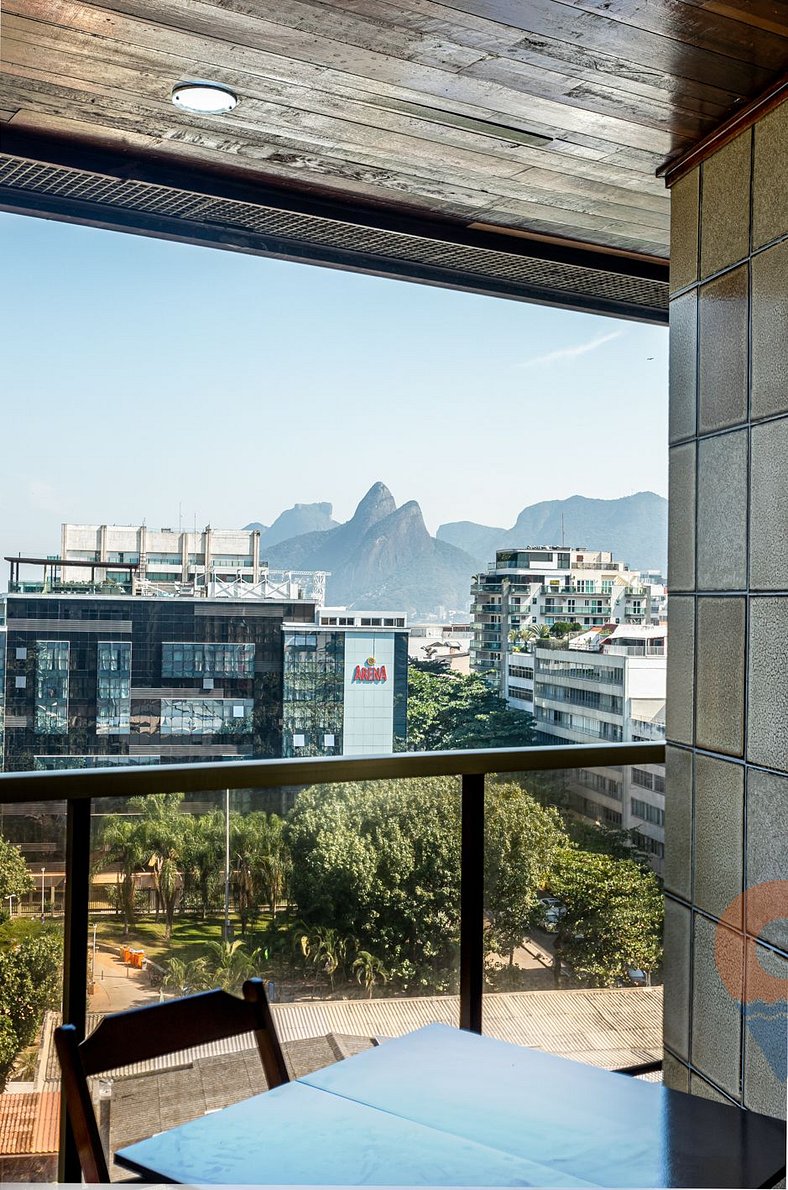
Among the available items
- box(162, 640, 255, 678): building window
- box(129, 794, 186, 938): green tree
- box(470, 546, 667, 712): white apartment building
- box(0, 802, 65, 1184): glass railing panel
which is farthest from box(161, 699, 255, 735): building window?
box(0, 802, 65, 1184): glass railing panel

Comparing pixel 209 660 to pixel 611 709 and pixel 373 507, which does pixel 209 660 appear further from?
pixel 373 507

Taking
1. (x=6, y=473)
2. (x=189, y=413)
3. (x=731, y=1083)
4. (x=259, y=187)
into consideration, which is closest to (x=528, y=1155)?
(x=731, y=1083)

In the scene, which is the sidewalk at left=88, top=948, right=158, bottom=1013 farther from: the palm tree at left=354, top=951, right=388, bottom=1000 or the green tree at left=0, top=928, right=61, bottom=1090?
the palm tree at left=354, top=951, right=388, bottom=1000

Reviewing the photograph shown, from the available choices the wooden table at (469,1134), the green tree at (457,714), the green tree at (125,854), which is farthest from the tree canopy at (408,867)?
the green tree at (457,714)

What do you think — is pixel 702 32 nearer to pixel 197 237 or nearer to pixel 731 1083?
pixel 197 237

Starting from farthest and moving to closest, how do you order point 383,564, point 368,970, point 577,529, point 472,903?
point 577,529 → point 383,564 → point 472,903 → point 368,970

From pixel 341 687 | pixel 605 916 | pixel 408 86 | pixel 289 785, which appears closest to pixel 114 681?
pixel 341 687
